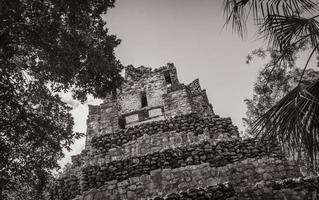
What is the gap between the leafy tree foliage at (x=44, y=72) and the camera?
667 cm

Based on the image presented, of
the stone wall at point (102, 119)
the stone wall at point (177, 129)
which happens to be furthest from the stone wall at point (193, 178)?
the stone wall at point (102, 119)

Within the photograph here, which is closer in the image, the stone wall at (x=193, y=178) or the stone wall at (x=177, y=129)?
the stone wall at (x=193, y=178)

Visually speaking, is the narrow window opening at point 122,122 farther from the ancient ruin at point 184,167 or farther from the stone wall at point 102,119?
the ancient ruin at point 184,167

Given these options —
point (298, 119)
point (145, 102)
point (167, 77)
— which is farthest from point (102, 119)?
point (298, 119)

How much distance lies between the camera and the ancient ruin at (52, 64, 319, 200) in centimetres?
616

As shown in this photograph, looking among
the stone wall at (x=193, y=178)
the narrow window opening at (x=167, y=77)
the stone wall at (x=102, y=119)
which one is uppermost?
the narrow window opening at (x=167, y=77)

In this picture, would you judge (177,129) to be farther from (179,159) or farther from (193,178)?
(193,178)

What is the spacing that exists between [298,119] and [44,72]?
661 cm

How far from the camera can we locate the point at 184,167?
23.6ft

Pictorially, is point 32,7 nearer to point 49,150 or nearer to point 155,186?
point 49,150

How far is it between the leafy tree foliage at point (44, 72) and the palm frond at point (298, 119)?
5248mm

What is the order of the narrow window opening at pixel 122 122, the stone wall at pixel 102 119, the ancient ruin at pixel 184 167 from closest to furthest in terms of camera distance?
the ancient ruin at pixel 184 167 → the stone wall at pixel 102 119 → the narrow window opening at pixel 122 122

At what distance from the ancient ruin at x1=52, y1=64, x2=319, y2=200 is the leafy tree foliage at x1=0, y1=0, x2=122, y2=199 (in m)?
1.19

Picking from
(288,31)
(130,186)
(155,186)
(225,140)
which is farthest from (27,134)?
(288,31)
